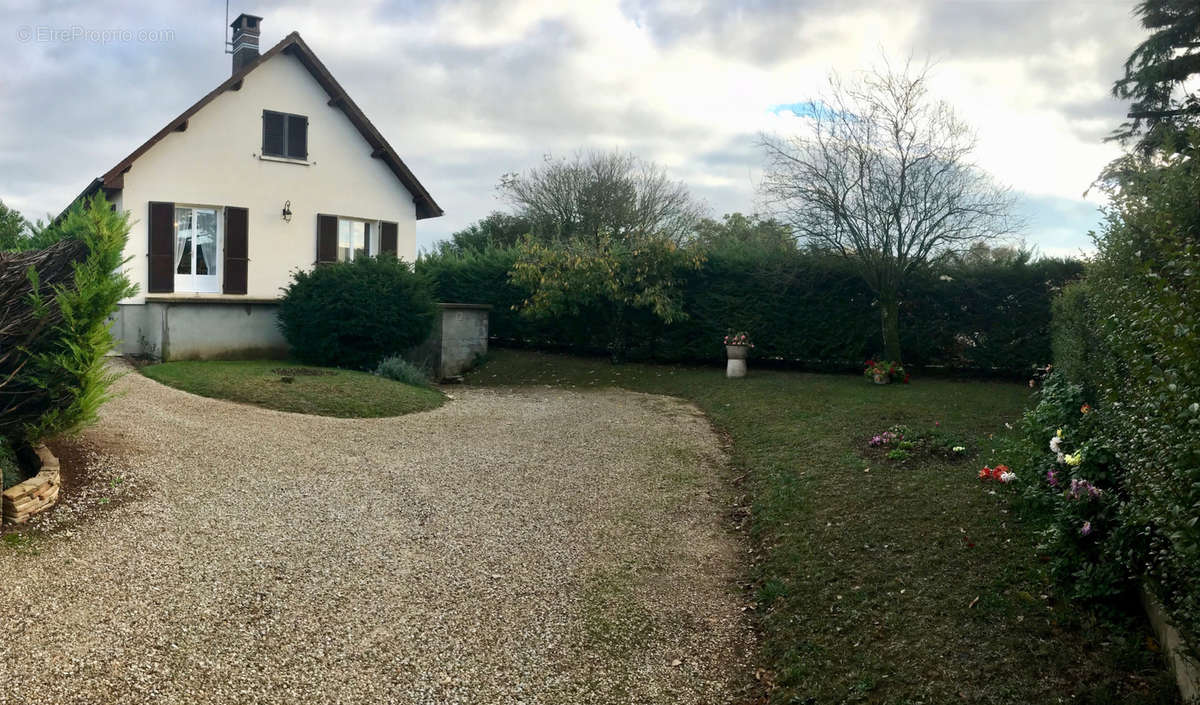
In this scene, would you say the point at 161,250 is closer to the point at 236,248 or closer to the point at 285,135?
the point at 236,248

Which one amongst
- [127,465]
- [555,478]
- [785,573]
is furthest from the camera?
[555,478]

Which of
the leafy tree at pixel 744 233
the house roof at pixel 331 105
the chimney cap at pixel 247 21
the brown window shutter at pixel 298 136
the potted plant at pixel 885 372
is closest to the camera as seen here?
the potted plant at pixel 885 372

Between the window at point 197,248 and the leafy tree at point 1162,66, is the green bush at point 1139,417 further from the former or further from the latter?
the window at point 197,248

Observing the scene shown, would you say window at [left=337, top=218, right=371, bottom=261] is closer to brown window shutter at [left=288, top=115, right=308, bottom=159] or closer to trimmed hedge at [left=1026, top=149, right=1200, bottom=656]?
brown window shutter at [left=288, top=115, right=308, bottom=159]

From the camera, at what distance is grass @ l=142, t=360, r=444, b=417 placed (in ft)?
36.2

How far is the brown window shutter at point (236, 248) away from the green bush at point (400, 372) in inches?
199

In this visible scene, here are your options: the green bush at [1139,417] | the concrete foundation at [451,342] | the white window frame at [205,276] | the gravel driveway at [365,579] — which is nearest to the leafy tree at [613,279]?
the concrete foundation at [451,342]

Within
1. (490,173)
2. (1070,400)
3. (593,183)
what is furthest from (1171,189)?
(490,173)

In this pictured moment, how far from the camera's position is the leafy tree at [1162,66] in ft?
53.8

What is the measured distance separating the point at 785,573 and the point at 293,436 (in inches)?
231

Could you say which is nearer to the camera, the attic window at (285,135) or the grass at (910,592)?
the grass at (910,592)

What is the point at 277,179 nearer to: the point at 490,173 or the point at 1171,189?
the point at 490,173

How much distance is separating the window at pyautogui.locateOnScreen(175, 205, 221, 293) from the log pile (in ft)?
40.1

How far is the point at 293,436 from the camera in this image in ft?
29.6
